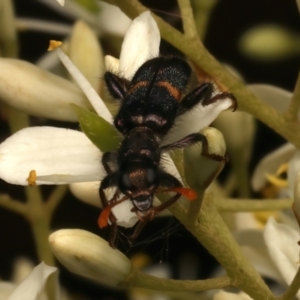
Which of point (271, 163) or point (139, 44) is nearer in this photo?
point (139, 44)

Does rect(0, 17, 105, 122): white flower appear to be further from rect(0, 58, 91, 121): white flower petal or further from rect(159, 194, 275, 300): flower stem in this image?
rect(159, 194, 275, 300): flower stem

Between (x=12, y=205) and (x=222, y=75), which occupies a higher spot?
(x=222, y=75)

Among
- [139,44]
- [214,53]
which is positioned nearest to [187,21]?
[139,44]

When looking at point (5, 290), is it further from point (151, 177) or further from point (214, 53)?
point (214, 53)

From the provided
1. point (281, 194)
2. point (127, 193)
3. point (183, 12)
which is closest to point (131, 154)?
point (127, 193)

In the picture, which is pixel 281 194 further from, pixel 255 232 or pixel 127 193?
pixel 127 193

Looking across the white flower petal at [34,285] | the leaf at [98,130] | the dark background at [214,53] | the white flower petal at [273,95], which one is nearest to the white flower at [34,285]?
the white flower petal at [34,285]
